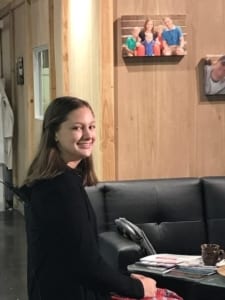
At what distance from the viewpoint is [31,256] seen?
1.78m

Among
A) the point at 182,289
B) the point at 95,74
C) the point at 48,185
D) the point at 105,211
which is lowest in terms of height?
the point at 182,289

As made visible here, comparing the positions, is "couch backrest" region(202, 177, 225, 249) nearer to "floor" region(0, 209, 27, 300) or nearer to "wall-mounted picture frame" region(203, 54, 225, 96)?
"wall-mounted picture frame" region(203, 54, 225, 96)

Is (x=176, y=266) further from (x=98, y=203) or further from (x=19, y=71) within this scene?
(x=19, y=71)

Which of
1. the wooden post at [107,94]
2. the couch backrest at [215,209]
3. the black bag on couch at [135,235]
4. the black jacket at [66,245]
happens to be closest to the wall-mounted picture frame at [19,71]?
the wooden post at [107,94]

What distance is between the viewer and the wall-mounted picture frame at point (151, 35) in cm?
383

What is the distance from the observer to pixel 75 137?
181 centimetres

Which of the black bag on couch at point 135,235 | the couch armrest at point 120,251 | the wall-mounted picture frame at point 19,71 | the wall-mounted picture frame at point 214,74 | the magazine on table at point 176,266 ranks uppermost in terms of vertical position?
the wall-mounted picture frame at point 19,71

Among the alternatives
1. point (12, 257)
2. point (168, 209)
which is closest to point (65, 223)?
point (168, 209)

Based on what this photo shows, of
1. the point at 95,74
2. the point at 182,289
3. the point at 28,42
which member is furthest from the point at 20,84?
the point at 182,289

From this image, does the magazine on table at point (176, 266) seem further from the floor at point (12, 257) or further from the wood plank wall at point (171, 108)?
the floor at point (12, 257)

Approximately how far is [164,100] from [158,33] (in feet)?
1.54

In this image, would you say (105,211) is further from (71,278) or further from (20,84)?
(20,84)

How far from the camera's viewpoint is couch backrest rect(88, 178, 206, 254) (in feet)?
12.1

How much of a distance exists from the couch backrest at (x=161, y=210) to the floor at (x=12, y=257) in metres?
1.13
